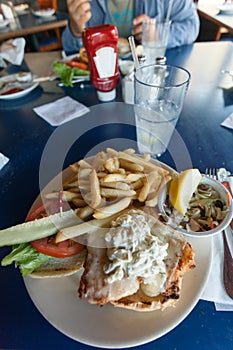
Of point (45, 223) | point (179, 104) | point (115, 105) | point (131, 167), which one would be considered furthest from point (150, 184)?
point (115, 105)

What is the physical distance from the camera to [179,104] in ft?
3.82

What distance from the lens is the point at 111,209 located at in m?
0.80

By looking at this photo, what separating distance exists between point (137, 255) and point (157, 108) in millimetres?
A: 786

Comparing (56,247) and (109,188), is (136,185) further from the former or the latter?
(56,247)

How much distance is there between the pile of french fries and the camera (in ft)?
2.61

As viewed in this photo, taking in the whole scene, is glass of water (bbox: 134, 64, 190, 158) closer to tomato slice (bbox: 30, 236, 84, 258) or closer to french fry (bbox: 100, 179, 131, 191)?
french fry (bbox: 100, 179, 131, 191)

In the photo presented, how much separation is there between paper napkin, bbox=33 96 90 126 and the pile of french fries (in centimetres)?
57

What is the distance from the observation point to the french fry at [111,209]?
783mm

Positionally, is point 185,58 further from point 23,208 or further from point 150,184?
point 23,208

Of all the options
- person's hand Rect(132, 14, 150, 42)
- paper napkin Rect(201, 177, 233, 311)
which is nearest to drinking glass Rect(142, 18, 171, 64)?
person's hand Rect(132, 14, 150, 42)

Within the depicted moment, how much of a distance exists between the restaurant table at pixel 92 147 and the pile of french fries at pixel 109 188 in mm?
230

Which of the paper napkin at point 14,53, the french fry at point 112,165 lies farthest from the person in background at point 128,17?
the french fry at point 112,165

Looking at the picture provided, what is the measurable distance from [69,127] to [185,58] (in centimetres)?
118

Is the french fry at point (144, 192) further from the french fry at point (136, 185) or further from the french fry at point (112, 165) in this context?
the french fry at point (112, 165)
